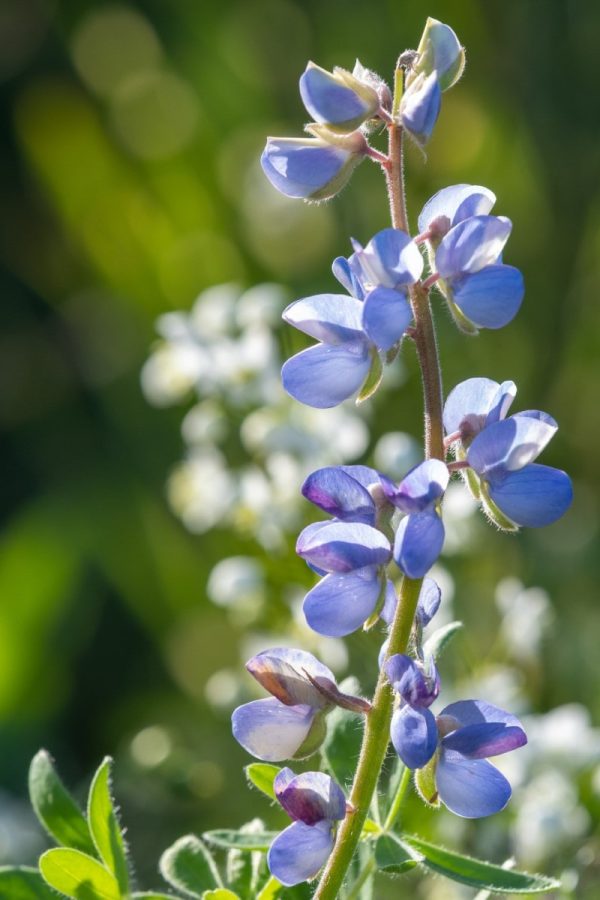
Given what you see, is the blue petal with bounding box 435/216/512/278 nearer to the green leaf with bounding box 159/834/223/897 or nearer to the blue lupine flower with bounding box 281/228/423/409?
the blue lupine flower with bounding box 281/228/423/409

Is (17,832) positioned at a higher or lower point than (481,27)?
lower

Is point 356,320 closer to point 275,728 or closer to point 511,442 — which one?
point 511,442

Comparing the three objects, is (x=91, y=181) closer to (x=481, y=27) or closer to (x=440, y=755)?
(x=481, y=27)

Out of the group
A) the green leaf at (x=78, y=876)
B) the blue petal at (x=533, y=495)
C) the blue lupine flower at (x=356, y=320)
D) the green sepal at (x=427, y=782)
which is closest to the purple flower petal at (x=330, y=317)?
the blue lupine flower at (x=356, y=320)

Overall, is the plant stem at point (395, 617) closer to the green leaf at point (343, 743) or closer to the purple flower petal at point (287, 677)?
the purple flower petal at point (287, 677)

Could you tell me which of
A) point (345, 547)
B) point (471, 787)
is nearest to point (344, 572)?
point (345, 547)

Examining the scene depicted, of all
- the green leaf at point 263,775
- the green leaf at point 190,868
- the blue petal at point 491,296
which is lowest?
the green leaf at point 190,868

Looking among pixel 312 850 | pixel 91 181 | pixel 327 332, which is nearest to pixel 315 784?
pixel 312 850
